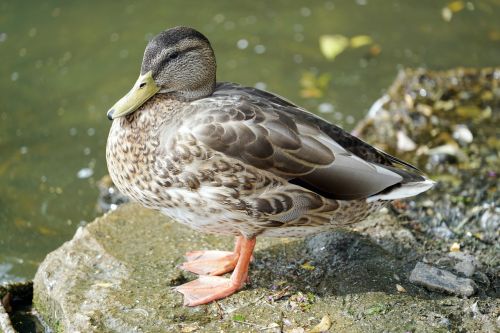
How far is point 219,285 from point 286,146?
0.96 m

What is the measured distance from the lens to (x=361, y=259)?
4.39m

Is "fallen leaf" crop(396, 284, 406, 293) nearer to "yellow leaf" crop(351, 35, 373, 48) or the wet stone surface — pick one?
the wet stone surface

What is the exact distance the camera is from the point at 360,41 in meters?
8.36

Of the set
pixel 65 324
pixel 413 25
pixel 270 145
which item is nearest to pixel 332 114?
pixel 413 25

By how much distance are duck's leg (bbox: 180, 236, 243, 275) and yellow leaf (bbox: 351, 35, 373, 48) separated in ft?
14.5

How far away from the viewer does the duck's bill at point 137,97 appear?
4.02 metres

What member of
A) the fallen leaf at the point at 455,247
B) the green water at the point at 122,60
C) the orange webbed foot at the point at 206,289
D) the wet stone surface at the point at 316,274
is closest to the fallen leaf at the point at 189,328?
the wet stone surface at the point at 316,274

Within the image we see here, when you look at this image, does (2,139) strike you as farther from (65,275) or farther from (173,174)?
(173,174)

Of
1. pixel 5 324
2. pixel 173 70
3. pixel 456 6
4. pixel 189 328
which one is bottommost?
pixel 5 324

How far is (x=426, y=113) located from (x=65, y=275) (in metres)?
3.46

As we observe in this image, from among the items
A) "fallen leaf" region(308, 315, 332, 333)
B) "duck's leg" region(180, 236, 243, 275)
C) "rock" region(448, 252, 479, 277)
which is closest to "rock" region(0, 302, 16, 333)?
"duck's leg" region(180, 236, 243, 275)

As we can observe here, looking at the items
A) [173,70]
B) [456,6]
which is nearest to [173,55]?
[173,70]

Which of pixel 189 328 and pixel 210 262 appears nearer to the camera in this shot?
pixel 189 328

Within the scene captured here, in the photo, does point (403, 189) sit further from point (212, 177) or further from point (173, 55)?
point (173, 55)
